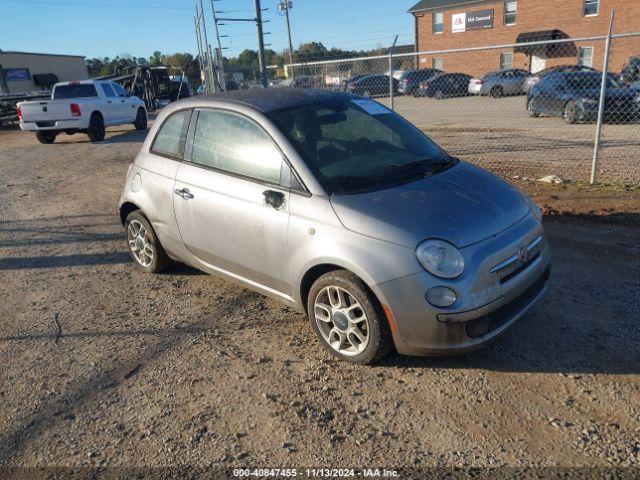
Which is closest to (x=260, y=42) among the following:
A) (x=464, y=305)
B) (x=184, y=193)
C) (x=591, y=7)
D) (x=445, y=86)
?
(x=184, y=193)

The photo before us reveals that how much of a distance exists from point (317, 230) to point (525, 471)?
175 cm

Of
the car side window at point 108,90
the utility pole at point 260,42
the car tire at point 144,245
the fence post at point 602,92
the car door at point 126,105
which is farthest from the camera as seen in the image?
the car door at point 126,105

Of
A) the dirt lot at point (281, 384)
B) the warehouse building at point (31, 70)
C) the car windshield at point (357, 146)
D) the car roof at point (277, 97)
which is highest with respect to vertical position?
the warehouse building at point (31, 70)

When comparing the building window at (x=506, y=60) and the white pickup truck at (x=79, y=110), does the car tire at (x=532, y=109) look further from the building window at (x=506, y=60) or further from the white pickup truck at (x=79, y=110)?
the building window at (x=506, y=60)

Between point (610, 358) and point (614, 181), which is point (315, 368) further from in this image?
point (614, 181)

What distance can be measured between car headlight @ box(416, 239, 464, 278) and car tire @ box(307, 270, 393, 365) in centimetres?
40

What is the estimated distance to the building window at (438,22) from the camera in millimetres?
38344

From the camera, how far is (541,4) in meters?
33.6

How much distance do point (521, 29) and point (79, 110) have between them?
100.0 feet

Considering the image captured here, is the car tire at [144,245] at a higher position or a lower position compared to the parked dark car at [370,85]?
lower

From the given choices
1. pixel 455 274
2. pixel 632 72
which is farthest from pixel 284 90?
pixel 632 72

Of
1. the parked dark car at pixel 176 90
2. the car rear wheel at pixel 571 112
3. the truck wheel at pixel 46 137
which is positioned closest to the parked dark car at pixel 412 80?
the parked dark car at pixel 176 90

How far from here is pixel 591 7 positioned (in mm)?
31609

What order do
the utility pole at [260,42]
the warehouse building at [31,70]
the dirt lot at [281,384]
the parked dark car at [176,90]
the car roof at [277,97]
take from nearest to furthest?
the dirt lot at [281,384]
the car roof at [277,97]
the utility pole at [260,42]
the parked dark car at [176,90]
the warehouse building at [31,70]
